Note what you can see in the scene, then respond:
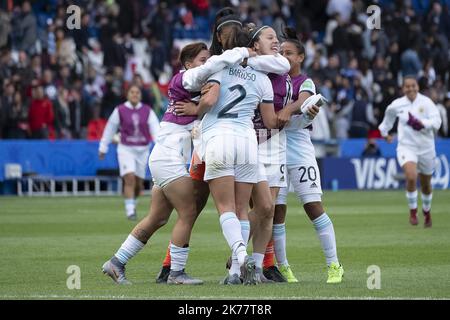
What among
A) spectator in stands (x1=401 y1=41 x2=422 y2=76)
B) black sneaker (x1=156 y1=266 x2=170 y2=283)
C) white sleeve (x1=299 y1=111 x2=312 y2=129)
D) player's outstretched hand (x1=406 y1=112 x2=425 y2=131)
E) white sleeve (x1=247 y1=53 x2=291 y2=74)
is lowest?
black sneaker (x1=156 y1=266 x2=170 y2=283)

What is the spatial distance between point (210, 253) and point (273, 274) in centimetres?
344

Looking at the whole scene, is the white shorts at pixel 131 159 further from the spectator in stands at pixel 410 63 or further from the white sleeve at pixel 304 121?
the spectator in stands at pixel 410 63

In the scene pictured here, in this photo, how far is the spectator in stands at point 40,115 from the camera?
29.7 m

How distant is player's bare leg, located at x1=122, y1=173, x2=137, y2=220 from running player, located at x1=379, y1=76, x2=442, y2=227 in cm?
489

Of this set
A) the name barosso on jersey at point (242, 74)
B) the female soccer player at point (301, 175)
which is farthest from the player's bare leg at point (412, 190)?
the name barosso on jersey at point (242, 74)

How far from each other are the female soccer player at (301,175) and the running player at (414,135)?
8061mm

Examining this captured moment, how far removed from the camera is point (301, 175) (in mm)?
12148

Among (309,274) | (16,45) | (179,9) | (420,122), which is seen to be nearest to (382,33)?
(179,9)

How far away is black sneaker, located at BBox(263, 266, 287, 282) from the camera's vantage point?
39.5ft

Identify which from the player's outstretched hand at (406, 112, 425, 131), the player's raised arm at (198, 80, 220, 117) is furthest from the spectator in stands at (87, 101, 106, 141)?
the player's raised arm at (198, 80, 220, 117)

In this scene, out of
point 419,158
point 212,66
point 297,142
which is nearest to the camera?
point 212,66

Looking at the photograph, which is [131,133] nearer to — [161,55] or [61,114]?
[61,114]

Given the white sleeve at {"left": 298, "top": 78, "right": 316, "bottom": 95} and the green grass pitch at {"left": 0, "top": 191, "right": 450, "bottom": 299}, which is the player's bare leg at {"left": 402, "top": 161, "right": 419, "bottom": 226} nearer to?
the green grass pitch at {"left": 0, "top": 191, "right": 450, "bottom": 299}

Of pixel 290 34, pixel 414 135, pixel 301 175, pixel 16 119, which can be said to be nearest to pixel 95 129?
pixel 16 119
